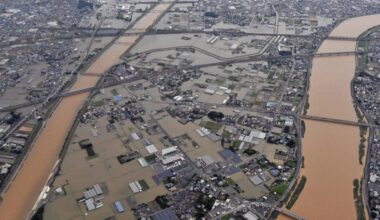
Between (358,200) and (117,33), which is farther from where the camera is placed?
(117,33)

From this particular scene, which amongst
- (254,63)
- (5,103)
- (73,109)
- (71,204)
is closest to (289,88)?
(254,63)

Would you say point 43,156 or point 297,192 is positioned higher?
point 43,156

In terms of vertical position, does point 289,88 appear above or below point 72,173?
above

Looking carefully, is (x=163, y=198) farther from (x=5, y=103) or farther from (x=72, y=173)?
(x=5, y=103)

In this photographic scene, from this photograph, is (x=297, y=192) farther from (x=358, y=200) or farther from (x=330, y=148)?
(x=330, y=148)

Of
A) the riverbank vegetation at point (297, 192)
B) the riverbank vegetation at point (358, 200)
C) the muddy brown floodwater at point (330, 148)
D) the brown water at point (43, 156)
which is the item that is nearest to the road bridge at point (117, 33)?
the muddy brown floodwater at point (330, 148)

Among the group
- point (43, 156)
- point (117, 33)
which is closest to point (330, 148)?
point (43, 156)

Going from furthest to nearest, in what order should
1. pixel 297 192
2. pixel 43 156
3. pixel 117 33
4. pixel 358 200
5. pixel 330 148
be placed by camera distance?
pixel 117 33 < pixel 330 148 < pixel 43 156 < pixel 297 192 < pixel 358 200

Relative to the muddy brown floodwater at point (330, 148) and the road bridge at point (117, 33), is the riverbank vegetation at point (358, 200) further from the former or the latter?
the road bridge at point (117, 33)
